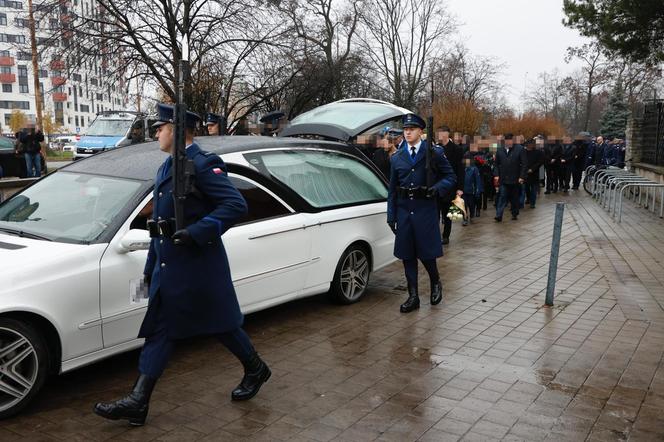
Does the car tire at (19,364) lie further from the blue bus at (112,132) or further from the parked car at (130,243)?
the blue bus at (112,132)

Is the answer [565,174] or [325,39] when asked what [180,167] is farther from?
[325,39]

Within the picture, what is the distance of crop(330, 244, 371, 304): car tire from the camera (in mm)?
6365

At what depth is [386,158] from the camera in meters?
10.2

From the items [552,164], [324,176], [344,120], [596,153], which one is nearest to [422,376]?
[324,176]

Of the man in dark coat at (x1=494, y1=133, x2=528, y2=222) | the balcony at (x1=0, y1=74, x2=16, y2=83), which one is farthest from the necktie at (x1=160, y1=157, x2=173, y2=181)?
the balcony at (x1=0, y1=74, x2=16, y2=83)

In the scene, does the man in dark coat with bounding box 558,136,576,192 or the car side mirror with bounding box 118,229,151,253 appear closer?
the car side mirror with bounding box 118,229,151,253

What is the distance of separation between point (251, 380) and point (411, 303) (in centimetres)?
255

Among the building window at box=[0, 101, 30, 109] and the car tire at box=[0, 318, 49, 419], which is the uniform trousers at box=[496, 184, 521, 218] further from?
the building window at box=[0, 101, 30, 109]

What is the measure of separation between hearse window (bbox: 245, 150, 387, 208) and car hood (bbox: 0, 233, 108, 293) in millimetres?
1902

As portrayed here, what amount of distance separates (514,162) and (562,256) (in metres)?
4.55

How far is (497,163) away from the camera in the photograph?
13.9m

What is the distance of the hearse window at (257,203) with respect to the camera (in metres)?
5.40

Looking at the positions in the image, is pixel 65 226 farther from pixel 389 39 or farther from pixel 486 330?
pixel 389 39

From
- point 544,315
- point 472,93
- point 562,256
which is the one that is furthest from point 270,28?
point 472,93
